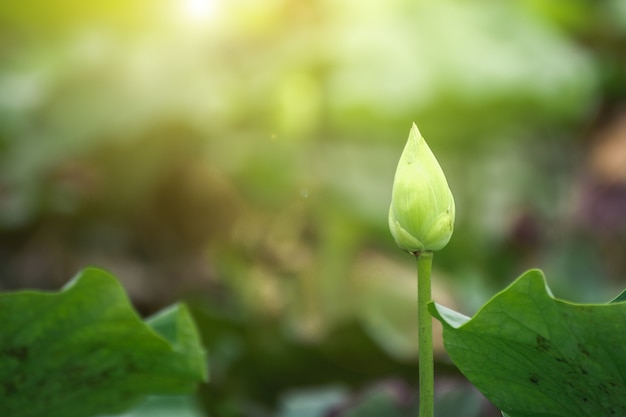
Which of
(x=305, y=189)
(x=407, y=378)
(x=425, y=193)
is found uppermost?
(x=305, y=189)

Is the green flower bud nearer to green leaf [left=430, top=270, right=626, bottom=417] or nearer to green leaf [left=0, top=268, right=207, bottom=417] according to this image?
green leaf [left=430, top=270, right=626, bottom=417]

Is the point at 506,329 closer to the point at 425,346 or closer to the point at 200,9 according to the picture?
the point at 425,346

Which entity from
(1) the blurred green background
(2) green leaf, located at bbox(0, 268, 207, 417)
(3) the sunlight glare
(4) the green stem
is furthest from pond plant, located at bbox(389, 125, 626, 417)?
(3) the sunlight glare

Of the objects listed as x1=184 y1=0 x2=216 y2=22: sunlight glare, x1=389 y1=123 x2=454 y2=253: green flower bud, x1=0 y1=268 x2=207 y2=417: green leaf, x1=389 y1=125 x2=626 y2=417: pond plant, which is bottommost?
x1=0 y1=268 x2=207 y2=417: green leaf

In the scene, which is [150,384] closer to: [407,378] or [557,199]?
[407,378]

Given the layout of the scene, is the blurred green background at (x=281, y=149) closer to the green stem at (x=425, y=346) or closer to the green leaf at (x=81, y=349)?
the green leaf at (x=81, y=349)

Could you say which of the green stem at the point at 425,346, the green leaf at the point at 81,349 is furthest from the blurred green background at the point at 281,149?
the green stem at the point at 425,346

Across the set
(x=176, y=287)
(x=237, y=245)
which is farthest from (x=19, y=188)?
(x=237, y=245)
